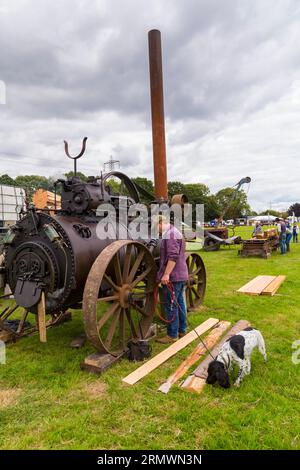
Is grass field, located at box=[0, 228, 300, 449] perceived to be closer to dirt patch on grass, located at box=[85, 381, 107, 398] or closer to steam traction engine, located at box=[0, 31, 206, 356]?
dirt patch on grass, located at box=[85, 381, 107, 398]

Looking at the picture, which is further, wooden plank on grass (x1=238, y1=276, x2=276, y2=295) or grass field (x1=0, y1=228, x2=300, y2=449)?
wooden plank on grass (x1=238, y1=276, x2=276, y2=295)

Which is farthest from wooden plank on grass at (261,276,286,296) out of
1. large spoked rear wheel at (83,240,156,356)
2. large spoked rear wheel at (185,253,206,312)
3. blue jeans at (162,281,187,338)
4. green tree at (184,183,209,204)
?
green tree at (184,183,209,204)

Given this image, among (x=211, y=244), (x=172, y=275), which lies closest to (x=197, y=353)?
(x=172, y=275)

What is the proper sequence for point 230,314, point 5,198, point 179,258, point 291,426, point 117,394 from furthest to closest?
point 5,198 < point 230,314 < point 179,258 < point 117,394 < point 291,426

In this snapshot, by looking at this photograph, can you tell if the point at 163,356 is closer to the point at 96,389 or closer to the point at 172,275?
the point at 96,389

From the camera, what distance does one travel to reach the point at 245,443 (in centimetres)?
245

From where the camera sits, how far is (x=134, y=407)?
9.67 ft

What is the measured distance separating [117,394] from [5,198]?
10194 mm

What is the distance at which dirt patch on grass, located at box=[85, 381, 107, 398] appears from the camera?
317 centimetres

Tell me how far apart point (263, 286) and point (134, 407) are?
540 cm

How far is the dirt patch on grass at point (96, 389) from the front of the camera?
10.4ft

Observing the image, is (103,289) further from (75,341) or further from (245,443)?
(245,443)
